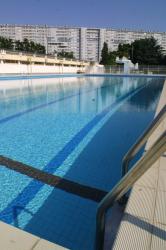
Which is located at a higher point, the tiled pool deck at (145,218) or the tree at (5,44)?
the tree at (5,44)

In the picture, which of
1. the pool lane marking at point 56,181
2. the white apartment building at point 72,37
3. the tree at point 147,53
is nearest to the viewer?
the pool lane marking at point 56,181

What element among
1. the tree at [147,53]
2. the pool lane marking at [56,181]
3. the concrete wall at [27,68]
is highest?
the tree at [147,53]

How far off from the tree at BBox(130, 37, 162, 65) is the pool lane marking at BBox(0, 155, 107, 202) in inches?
1844

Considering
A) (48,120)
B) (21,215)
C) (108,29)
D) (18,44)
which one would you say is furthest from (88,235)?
(108,29)

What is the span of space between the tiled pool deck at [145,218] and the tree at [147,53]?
47811mm

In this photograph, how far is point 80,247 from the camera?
2352 millimetres

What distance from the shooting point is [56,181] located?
3.50 m

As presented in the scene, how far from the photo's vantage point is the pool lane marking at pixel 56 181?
3.19 metres

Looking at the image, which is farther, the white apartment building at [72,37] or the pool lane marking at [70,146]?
the white apartment building at [72,37]

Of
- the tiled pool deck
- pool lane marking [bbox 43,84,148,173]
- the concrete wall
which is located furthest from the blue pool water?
the concrete wall

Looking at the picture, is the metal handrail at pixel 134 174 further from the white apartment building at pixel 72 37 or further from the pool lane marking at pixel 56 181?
the white apartment building at pixel 72 37

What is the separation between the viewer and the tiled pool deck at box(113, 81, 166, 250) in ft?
5.05

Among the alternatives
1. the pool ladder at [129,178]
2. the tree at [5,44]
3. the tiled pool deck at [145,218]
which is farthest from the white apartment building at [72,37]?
the pool ladder at [129,178]

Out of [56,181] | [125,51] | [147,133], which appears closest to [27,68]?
[56,181]
